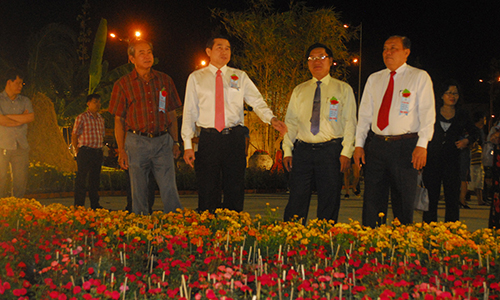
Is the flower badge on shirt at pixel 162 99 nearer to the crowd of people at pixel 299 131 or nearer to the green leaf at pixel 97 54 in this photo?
the crowd of people at pixel 299 131

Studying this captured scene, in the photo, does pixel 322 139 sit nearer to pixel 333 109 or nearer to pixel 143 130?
pixel 333 109

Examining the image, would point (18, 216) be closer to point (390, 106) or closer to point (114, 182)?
point (390, 106)

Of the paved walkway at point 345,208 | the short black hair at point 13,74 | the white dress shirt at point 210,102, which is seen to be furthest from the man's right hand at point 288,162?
the short black hair at point 13,74

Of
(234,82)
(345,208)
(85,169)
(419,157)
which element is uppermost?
(234,82)

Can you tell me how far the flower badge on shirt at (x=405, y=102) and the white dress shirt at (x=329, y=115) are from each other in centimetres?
76

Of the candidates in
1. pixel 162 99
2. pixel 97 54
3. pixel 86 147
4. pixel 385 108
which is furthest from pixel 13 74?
pixel 97 54

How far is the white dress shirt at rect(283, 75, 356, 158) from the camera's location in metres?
6.53

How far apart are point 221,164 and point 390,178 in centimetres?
199

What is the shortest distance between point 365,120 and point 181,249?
295 cm

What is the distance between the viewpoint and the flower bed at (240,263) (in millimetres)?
3472

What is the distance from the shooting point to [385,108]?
6008mm

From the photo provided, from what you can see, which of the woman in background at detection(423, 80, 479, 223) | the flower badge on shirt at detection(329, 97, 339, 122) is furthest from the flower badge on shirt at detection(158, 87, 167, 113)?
the woman in background at detection(423, 80, 479, 223)

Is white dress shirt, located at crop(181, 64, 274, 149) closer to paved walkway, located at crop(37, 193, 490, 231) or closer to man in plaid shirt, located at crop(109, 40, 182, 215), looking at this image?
man in plaid shirt, located at crop(109, 40, 182, 215)

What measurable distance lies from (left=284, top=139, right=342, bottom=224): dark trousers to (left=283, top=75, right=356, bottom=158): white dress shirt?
4.2 inches
